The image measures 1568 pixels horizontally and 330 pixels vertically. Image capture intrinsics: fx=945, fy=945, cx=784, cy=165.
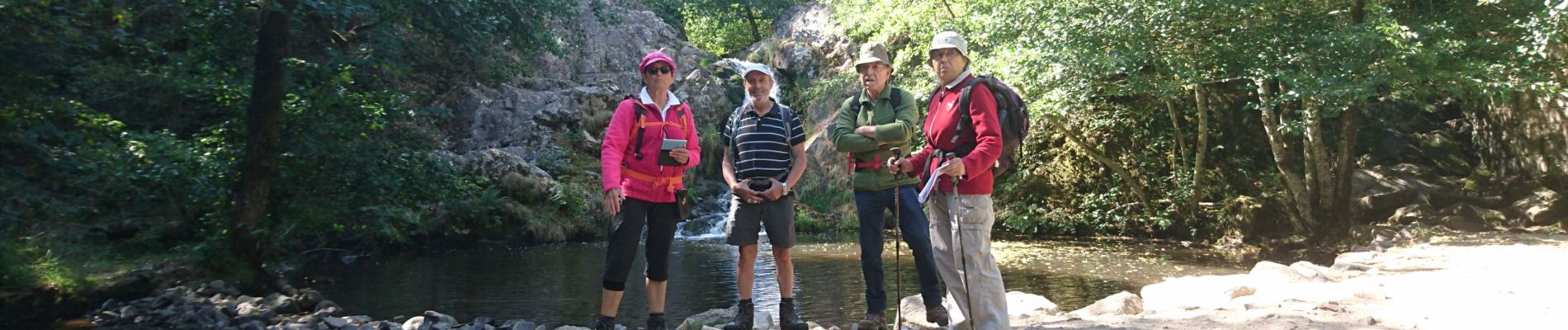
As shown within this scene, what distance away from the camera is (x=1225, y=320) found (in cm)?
514

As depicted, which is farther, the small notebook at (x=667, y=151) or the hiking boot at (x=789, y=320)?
the hiking boot at (x=789, y=320)

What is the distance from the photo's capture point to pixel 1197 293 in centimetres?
651

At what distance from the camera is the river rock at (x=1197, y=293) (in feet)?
20.1

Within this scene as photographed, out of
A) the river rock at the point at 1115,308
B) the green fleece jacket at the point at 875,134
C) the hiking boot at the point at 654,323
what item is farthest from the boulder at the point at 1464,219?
the hiking boot at the point at 654,323

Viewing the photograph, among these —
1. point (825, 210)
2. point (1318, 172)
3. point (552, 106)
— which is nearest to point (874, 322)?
point (1318, 172)

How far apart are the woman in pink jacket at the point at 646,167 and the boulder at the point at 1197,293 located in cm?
322

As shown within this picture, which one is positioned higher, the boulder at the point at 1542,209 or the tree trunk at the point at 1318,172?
the tree trunk at the point at 1318,172

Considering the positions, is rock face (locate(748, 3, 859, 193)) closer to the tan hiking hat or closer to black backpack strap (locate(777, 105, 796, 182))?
black backpack strap (locate(777, 105, 796, 182))

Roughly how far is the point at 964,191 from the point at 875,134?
2.33ft

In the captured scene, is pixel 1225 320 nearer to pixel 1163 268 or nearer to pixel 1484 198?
pixel 1163 268

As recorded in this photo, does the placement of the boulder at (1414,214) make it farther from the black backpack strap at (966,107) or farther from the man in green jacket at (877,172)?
the black backpack strap at (966,107)

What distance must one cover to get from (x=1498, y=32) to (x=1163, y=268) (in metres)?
4.07

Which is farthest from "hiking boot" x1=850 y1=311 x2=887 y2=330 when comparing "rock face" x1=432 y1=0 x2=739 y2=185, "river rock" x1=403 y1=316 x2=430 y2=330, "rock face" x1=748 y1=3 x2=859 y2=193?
"rock face" x1=748 y1=3 x2=859 y2=193

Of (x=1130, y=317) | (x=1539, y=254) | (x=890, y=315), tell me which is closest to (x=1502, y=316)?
(x=1130, y=317)
